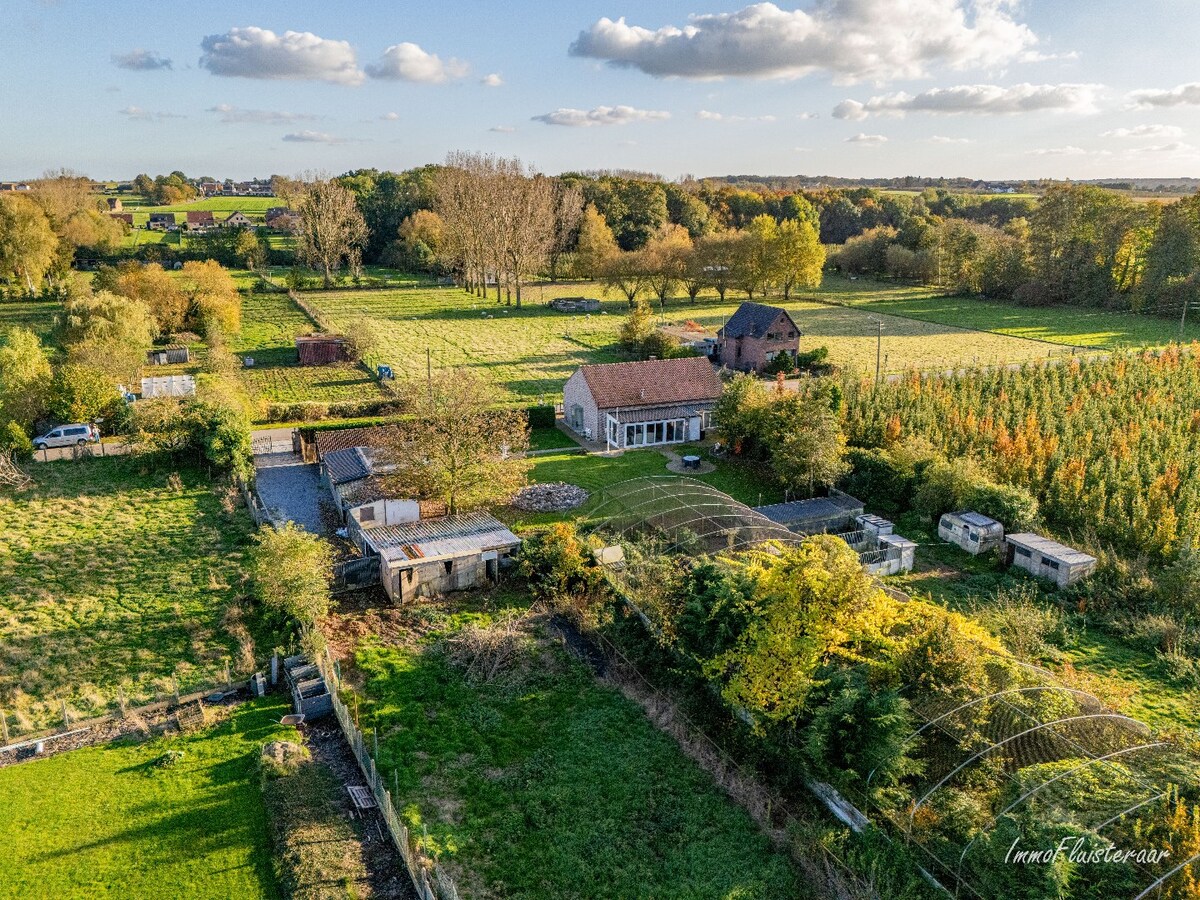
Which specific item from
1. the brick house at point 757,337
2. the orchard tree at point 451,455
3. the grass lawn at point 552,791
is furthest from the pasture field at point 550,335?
the grass lawn at point 552,791

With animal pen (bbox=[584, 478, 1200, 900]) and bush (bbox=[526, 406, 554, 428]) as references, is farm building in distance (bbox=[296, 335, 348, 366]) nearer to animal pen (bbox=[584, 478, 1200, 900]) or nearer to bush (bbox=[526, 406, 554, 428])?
bush (bbox=[526, 406, 554, 428])

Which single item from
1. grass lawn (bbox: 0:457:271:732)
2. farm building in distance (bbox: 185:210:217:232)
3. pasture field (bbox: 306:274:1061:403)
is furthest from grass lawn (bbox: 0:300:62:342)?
farm building in distance (bbox: 185:210:217:232)

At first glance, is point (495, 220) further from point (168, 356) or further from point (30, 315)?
point (30, 315)

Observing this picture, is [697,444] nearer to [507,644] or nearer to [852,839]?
[507,644]

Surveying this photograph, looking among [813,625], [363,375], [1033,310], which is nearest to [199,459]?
[363,375]

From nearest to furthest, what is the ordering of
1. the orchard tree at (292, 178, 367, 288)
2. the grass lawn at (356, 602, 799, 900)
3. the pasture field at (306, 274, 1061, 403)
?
the grass lawn at (356, 602, 799, 900), the pasture field at (306, 274, 1061, 403), the orchard tree at (292, 178, 367, 288)

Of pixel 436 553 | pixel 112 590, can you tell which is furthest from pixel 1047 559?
pixel 112 590
